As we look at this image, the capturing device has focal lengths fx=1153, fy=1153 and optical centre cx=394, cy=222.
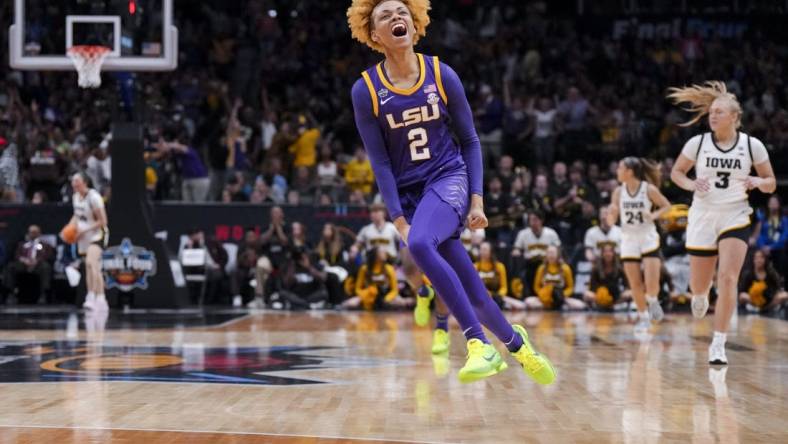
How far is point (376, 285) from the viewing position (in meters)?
17.1

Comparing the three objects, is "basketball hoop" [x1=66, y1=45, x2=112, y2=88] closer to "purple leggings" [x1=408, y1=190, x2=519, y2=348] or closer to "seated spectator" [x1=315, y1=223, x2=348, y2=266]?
"seated spectator" [x1=315, y1=223, x2=348, y2=266]

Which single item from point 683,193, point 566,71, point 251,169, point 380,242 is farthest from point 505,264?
point 566,71

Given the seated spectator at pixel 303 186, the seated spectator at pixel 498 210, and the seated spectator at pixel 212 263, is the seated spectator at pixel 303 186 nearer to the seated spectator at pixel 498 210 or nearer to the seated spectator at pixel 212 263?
the seated spectator at pixel 212 263

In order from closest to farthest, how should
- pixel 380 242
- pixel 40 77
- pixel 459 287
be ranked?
1. pixel 459 287
2. pixel 380 242
3. pixel 40 77

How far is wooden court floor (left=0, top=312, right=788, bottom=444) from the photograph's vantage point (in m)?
5.38

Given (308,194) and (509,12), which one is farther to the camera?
(509,12)

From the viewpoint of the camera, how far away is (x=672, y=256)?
17.6 metres

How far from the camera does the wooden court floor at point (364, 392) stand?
5.38 metres

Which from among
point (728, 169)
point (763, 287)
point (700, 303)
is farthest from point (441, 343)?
point (763, 287)

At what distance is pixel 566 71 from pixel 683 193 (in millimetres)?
5443

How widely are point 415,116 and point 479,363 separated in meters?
1.35

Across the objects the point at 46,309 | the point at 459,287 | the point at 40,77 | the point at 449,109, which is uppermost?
the point at 40,77

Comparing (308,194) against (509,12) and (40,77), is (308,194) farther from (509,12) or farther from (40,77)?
(509,12)

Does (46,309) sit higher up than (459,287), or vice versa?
(459,287)
